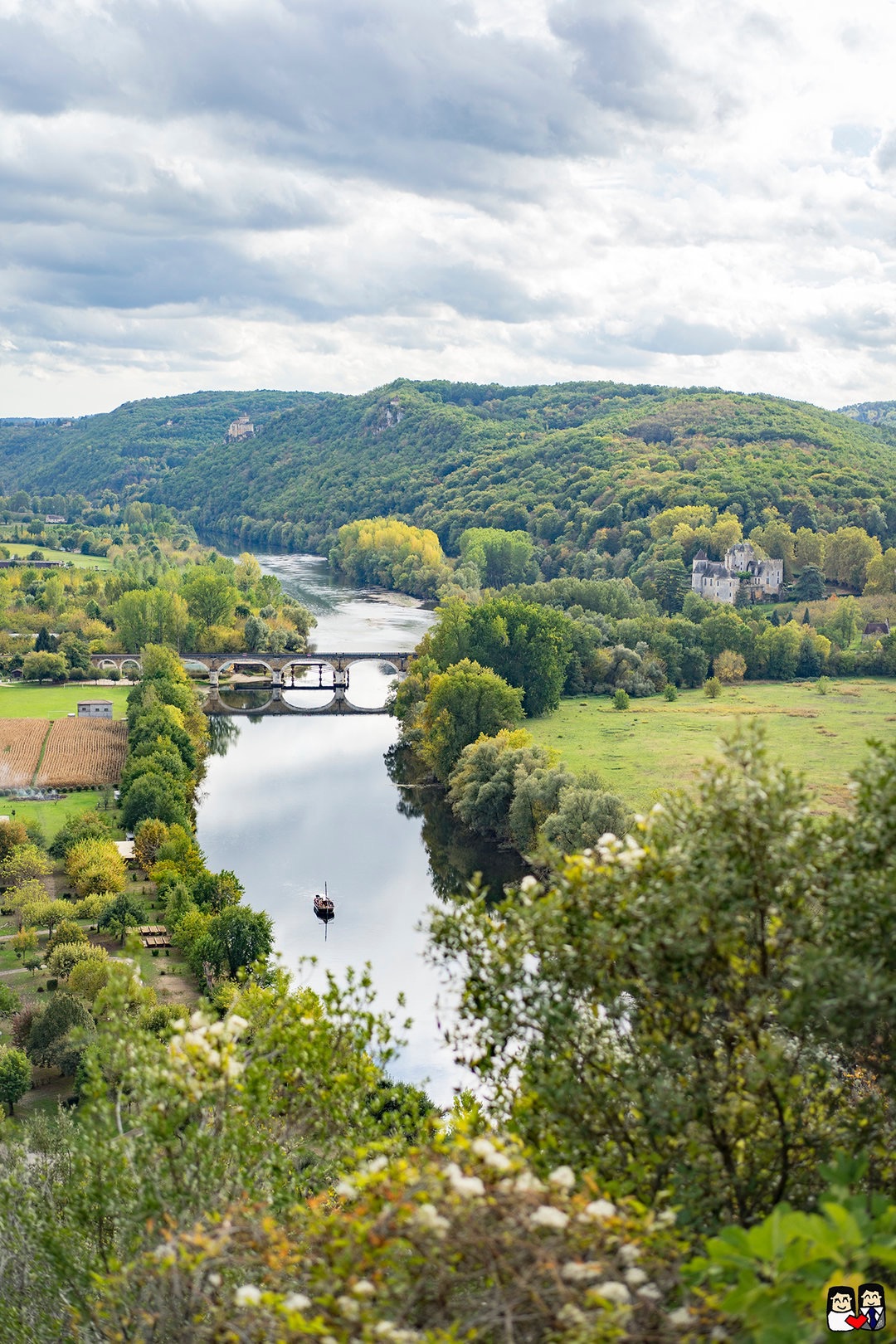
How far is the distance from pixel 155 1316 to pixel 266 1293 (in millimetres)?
1600

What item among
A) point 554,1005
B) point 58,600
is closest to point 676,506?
point 58,600

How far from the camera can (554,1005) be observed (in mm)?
8477

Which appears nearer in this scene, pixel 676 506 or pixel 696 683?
pixel 696 683

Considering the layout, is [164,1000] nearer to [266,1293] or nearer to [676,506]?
[266,1293]

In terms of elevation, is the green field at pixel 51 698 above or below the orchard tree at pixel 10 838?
above

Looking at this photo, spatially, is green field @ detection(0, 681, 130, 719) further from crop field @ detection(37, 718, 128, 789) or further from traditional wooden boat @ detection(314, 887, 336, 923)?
traditional wooden boat @ detection(314, 887, 336, 923)

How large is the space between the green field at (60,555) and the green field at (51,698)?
201 feet

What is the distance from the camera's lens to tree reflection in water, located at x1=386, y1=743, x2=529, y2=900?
4284 cm

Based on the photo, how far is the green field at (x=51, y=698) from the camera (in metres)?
68.4

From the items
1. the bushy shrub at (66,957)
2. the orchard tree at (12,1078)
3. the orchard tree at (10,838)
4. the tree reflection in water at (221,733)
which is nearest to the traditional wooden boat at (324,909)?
the bushy shrub at (66,957)

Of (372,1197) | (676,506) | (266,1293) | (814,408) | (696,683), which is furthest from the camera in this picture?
(814,408)

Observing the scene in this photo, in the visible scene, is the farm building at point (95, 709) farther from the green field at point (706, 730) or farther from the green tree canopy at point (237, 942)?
the green tree canopy at point (237, 942)

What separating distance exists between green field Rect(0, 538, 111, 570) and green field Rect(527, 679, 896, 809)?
8713 cm

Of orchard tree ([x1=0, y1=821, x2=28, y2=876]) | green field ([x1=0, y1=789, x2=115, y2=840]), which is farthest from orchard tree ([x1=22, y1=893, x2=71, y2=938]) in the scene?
green field ([x1=0, y1=789, x2=115, y2=840])
